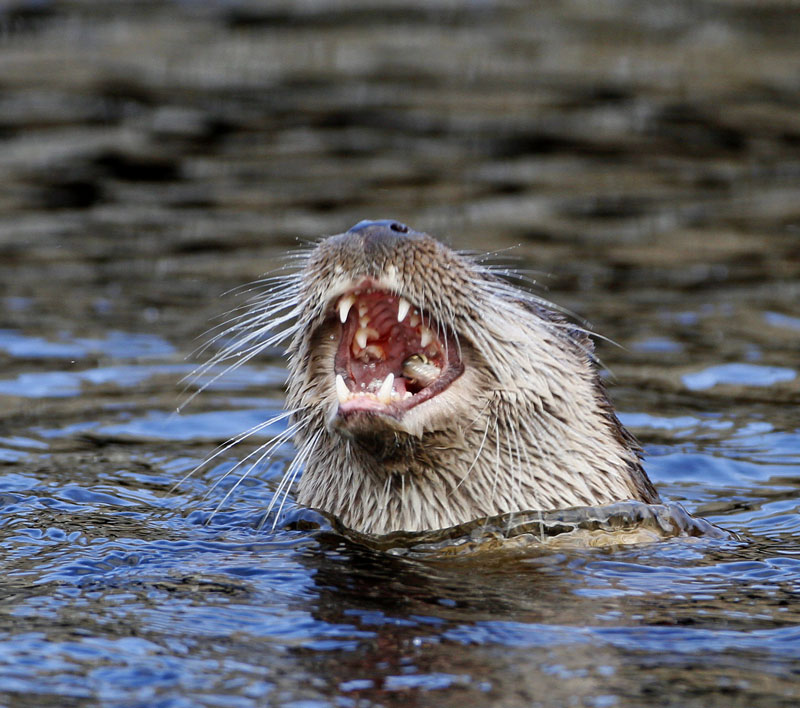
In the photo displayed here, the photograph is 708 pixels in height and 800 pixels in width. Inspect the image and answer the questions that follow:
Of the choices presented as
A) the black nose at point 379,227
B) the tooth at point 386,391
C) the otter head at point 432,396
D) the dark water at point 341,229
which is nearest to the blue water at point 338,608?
the dark water at point 341,229

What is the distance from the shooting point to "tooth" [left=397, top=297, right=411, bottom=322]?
438cm

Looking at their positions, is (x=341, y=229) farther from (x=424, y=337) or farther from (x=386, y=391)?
(x=386, y=391)

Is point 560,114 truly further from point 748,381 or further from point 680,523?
point 680,523

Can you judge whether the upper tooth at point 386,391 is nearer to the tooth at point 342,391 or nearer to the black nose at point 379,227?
the tooth at point 342,391

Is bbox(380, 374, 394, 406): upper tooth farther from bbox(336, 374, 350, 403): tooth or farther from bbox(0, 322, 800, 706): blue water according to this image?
bbox(0, 322, 800, 706): blue water

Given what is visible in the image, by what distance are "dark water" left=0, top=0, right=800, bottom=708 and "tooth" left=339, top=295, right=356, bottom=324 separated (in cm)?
81

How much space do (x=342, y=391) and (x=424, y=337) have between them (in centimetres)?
39

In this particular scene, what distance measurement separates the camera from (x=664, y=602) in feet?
14.2

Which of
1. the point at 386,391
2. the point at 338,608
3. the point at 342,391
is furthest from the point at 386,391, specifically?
the point at 338,608

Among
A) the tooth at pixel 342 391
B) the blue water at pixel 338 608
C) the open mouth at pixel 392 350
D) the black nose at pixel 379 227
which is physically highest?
the black nose at pixel 379 227

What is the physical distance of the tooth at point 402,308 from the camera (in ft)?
14.4

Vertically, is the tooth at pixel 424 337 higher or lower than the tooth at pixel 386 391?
higher

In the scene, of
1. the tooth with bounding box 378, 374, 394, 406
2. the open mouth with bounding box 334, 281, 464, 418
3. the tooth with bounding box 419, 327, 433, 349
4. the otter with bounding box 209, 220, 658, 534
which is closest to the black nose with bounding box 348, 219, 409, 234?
the otter with bounding box 209, 220, 658, 534

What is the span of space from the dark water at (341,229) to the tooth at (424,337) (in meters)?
0.70
